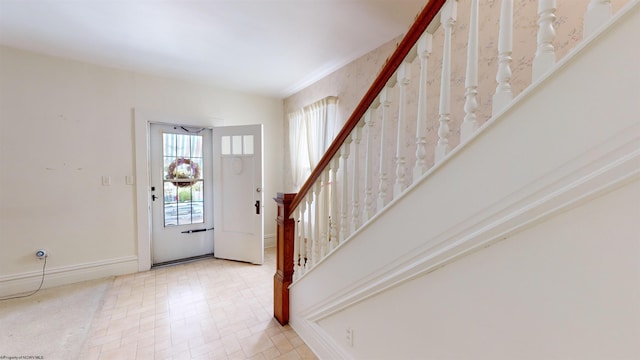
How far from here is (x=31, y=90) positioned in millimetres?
2541

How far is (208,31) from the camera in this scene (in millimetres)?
2180

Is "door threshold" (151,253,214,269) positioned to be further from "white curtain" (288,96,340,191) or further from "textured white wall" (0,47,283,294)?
"white curtain" (288,96,340,191)

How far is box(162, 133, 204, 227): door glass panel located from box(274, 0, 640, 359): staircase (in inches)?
113

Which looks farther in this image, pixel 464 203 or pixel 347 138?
pixel 347 138

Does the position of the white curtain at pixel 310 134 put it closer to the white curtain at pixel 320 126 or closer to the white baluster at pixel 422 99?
the white curtain at pixel 320 126

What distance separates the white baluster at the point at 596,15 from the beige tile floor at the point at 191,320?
2.02 meters

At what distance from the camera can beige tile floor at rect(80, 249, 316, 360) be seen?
1755 mm

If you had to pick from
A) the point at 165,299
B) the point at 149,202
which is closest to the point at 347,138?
the point at 165,299

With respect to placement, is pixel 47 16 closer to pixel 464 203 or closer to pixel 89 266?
pixel 89 266

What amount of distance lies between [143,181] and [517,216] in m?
3.60

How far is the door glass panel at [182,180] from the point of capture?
3348mm

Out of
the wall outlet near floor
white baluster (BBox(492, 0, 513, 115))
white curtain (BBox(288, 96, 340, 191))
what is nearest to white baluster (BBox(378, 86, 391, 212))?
white baluster (BBox(492, 0, 513, 115))

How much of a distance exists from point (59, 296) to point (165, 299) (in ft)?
3.47

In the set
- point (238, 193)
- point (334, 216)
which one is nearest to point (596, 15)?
point (334, 216)
